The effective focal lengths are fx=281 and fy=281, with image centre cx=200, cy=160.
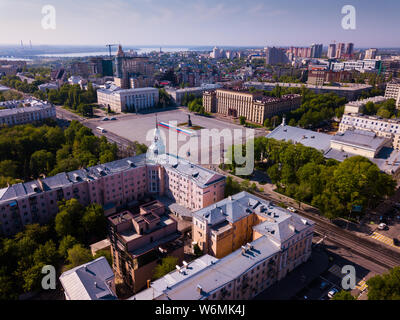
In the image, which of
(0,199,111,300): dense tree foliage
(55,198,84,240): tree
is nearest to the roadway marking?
(0,199,111,300): dense tree foliage

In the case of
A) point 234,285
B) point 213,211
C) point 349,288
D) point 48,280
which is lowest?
point 349,288

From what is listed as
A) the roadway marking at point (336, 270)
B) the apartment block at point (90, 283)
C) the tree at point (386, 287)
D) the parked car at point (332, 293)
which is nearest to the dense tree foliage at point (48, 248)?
the apartment block at point (90, 283)

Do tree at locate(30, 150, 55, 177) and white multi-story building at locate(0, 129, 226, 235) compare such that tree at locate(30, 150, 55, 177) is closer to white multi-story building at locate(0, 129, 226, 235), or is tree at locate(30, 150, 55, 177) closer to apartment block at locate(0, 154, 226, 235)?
white multi-story building at locate(0, 129, 226, 235)

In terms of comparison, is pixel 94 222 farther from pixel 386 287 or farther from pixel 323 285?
pixel 386 287

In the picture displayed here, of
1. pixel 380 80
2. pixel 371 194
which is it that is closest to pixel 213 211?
pixel 371 194

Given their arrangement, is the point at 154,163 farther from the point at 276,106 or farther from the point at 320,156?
the point at 276,106

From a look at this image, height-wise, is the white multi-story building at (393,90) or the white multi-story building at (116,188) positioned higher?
the white multi-story building at (393,90)

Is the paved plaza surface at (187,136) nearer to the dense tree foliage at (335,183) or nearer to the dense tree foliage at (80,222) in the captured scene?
the dense tree foliage at (335,183)
